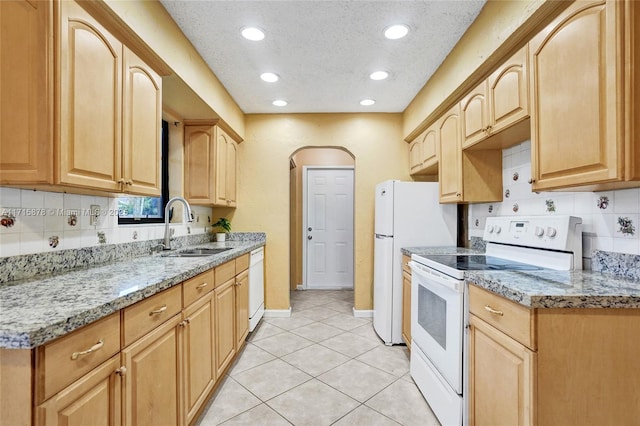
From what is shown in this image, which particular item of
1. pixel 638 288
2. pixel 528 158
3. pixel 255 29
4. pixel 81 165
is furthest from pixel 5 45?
pixel 528 158

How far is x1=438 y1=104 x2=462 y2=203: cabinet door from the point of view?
2.32m

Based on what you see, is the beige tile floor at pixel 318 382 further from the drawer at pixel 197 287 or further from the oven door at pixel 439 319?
the drawer at pixel 197 287

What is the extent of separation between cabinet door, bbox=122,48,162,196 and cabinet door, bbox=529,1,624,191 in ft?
6.68

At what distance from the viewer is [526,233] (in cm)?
180

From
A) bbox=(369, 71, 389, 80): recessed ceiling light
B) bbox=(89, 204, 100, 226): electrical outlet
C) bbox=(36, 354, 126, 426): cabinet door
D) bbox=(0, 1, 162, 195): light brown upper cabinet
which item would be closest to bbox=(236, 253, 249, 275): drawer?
bbox=(89, 204, 100, 226): electrical outlet

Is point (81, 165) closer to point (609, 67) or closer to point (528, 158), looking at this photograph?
point (609, 67)

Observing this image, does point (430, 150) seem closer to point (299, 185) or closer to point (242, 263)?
point (242, 263)

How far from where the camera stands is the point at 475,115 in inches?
80.4

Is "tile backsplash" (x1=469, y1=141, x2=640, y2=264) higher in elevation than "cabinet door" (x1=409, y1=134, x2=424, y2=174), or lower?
lower

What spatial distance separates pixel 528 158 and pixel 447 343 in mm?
1336

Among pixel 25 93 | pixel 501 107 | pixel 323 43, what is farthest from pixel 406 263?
pixel 25 93

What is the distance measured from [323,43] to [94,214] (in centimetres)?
184

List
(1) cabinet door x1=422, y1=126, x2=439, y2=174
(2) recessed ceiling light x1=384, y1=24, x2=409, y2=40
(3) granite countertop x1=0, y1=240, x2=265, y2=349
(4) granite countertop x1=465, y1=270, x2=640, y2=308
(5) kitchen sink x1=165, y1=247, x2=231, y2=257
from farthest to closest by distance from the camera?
(1) cabinet door x1=422, y1=126, x2=439, y2=174 < (5) kitchen sink x1=165, y1=247, x2=231, y2=257 < (2) recessed ceiling light x1=384, y1=24, x2=409, y2=40 < (4) granite countertop x1=465, y1=270, x2=640, y2=308 < (3) granite countertop x1=0, y1=240, x2=265, y2=349

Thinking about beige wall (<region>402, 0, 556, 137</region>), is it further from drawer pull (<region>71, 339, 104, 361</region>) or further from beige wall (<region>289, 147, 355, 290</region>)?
beige wall (<region>289, 147, 355, 290</region>)
